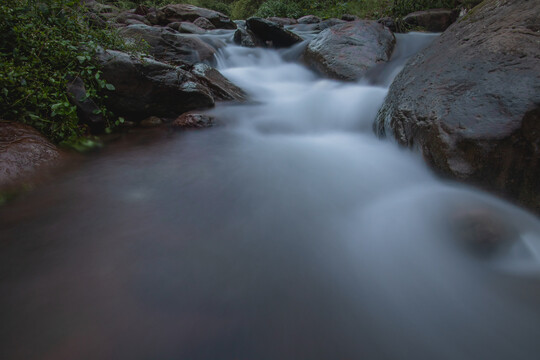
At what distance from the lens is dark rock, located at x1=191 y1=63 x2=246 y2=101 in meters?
4.82

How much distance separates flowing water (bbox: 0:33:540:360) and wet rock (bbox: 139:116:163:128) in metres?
1.24

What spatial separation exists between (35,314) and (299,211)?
149 cm

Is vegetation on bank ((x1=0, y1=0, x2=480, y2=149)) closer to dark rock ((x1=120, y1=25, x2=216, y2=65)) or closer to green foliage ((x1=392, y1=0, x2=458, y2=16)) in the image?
dark rock ((x1=120, y1=25, x2=216, y2=65))

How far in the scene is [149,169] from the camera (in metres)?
2.51

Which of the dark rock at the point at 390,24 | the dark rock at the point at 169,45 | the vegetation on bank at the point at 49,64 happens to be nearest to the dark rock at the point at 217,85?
the dark rock at the point at 169,45

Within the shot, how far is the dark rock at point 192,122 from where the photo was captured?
3666 millimetres

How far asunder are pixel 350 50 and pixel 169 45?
150 inches

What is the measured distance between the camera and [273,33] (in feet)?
25.5

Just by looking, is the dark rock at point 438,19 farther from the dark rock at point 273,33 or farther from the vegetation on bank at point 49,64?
the vegetation on bank at point 49,64

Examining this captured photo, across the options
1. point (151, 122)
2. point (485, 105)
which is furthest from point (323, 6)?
point (485, 105)

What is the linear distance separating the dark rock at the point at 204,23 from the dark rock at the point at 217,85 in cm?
634

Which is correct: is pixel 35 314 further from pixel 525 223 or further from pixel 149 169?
pixel 525 223

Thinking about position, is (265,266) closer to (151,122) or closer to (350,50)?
(151,122)

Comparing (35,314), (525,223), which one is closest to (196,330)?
(35,314)
